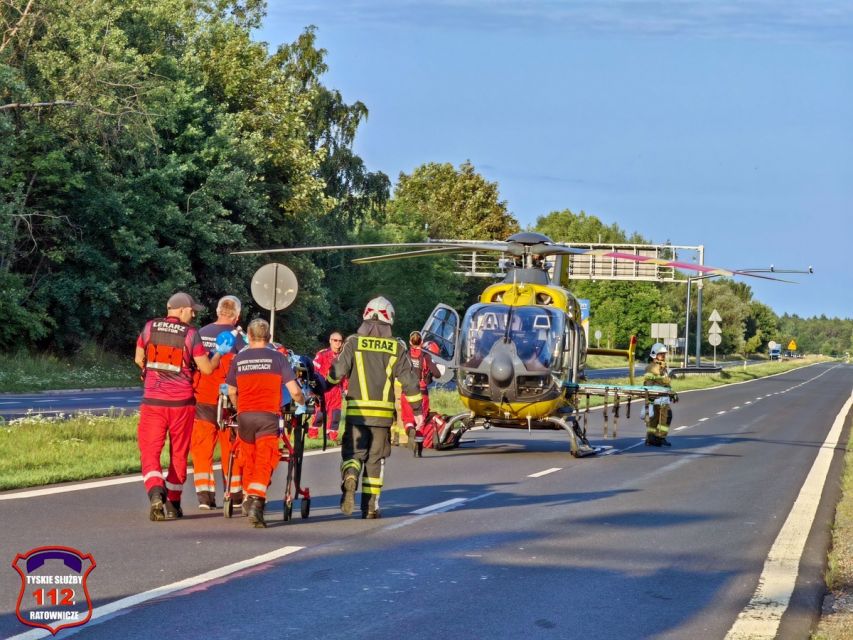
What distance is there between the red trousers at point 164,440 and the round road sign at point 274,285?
27.3ft

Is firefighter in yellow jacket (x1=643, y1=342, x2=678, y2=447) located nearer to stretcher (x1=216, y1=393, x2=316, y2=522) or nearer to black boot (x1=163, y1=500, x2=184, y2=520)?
stretcher (x1=216, y1=393, x2=316, y2=522)

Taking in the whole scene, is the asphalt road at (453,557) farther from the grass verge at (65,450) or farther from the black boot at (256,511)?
the grass verge at (65,450)

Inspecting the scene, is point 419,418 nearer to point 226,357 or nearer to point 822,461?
point 226,357

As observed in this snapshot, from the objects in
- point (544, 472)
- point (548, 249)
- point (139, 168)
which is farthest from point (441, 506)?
point (139, 168)

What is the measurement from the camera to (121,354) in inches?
1800

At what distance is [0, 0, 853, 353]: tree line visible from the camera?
125 ft

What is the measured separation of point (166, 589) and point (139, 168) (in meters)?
36.7

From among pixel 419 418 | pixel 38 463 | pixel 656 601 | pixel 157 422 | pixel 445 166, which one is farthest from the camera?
pixel 445 166

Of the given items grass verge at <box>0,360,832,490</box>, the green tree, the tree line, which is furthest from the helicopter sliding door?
the green tree

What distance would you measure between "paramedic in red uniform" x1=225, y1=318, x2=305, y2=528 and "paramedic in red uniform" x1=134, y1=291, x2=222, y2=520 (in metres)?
0.52

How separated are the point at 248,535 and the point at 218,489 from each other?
3705 mm

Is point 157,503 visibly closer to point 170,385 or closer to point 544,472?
point 170,385

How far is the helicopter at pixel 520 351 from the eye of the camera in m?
19.9

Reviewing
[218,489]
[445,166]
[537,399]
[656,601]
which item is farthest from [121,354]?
[445,166]
